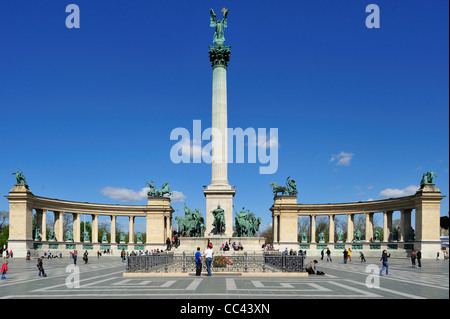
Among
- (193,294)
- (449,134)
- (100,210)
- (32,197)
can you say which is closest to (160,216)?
(100,210)

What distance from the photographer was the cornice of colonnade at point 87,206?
73125mm

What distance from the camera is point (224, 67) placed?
56844 mm

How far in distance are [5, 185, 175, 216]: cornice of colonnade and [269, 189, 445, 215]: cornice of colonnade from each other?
82.5 ft

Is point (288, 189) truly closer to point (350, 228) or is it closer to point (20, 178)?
point (350, 228)

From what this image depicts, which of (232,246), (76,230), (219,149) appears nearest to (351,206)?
(219,149)

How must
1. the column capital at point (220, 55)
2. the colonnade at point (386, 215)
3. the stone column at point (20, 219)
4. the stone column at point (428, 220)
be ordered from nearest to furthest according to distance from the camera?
the column capital at point (220, 55) → the stone column at point (428, 220) → the colonnade at point (386, 215) → the stone column at point (20, 219)

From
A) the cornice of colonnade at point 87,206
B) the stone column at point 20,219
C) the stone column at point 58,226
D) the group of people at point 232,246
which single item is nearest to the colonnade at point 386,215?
the cornice of colonnade at point 87,206

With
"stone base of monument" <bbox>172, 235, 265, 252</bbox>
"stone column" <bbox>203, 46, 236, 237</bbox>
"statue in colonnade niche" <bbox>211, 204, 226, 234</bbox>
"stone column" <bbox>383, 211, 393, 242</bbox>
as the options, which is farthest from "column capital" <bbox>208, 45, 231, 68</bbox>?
"stone column" <bbox>383, 211, 393, 242</bbox>

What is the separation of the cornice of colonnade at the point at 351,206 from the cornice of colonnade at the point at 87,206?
25.1 m

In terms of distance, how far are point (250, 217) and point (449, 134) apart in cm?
4598

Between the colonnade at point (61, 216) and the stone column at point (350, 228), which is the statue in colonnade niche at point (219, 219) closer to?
the colonnade at point (61, 216)

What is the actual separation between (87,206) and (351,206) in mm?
55097

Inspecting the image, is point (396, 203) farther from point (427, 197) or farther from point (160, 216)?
point (160, 216)

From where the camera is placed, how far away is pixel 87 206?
3501 inches
